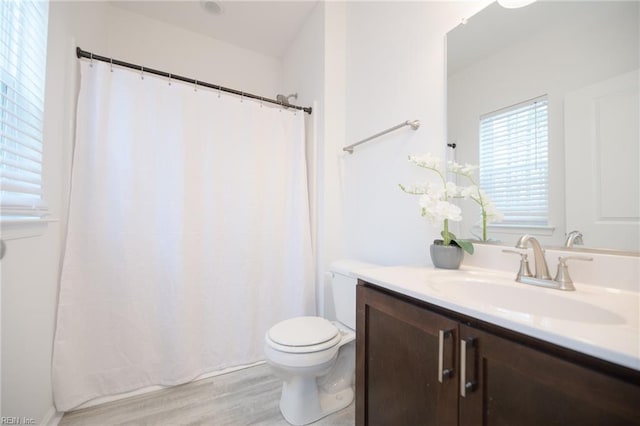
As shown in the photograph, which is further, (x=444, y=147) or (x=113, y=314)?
(x=113, y=314)

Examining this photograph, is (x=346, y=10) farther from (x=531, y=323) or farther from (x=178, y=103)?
(x=531, y=323)

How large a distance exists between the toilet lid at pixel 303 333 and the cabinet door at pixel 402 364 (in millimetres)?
299

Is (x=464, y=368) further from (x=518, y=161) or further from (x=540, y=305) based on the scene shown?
(x=518, y=161)

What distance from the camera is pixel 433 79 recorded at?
49.6 inches

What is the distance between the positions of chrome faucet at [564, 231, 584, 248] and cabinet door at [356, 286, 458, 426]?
535mm

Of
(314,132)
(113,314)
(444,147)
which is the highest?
(314,132)

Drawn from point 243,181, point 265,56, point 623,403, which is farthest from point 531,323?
point 265,56

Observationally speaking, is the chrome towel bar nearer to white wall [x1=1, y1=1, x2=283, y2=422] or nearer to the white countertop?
the white countertop

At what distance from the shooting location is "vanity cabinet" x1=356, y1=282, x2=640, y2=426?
437 mm

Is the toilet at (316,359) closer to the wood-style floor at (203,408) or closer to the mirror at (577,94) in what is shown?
the wood-style floor at (203,408)

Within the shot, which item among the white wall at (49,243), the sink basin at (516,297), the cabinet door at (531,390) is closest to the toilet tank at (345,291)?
the sink basin at (516,297)

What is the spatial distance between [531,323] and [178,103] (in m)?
1.98

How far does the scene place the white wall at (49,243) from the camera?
0.95m

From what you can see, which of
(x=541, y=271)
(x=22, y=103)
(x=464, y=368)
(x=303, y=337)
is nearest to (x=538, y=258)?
(x=541, y=271)
